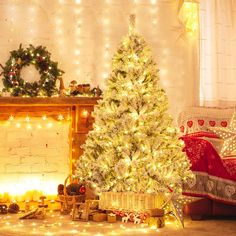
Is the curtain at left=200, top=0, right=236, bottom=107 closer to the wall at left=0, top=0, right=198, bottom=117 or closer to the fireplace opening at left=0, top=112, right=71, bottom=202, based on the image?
the wall at left=0, top=0, right=198, bottom=117

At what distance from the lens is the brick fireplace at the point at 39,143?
488 cm

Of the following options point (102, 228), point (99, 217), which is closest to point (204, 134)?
point (99, 217)

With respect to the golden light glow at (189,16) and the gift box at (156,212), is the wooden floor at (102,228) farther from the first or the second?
the golden light glow at (189,16)

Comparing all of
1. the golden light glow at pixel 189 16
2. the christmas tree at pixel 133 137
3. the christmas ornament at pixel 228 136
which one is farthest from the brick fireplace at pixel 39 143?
the golden light glow at pixel 189 16

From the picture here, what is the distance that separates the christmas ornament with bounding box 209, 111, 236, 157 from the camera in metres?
4.43

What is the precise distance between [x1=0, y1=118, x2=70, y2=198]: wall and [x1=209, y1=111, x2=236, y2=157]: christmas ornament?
1560 millimetres

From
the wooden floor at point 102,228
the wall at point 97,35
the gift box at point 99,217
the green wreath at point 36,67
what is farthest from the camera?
the wall at point 97,35

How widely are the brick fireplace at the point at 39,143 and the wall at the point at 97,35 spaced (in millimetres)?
473

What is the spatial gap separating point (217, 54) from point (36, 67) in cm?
208

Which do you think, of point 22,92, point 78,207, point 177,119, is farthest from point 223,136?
point 22,92

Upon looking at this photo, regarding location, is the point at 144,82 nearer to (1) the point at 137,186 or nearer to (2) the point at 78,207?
(1) the point at 137,186

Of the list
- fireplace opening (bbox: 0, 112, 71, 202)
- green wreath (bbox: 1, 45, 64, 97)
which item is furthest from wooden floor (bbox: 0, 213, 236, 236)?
green wreath (bbox: 1, 45, 64, 97)

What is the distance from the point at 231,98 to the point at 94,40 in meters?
1.71

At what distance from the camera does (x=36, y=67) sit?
5039mm
